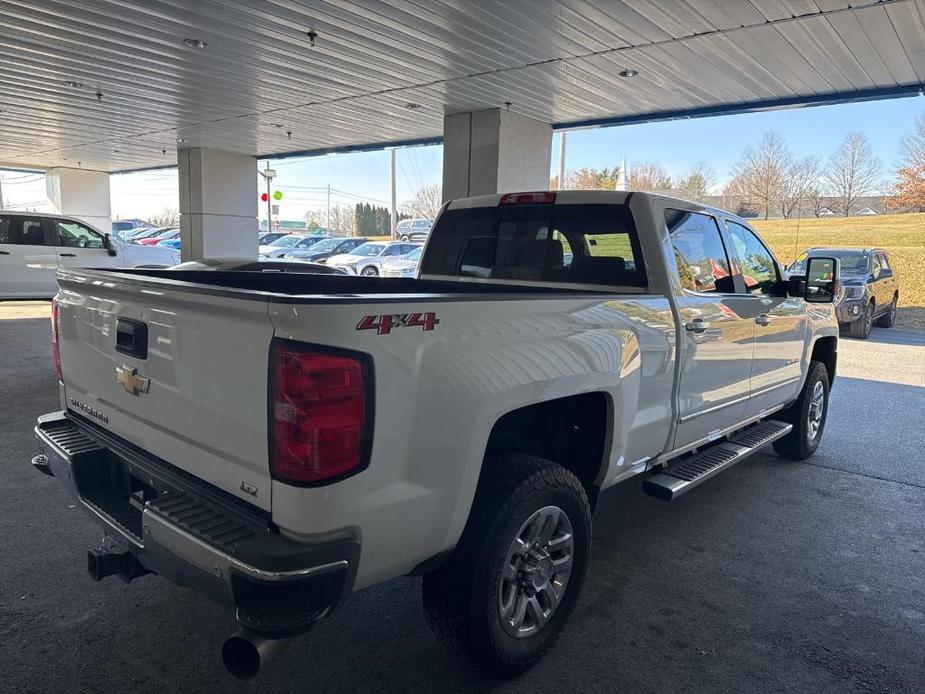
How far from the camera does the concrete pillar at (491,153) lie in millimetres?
11250

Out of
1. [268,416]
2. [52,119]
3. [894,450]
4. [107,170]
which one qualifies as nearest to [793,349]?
[894,450]

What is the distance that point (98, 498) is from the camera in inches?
105

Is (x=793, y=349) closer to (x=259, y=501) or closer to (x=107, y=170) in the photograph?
(x=259, y=501)

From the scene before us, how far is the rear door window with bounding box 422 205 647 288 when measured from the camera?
379cm

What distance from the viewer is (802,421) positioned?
561 centimetres

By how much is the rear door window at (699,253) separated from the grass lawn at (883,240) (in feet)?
48.3

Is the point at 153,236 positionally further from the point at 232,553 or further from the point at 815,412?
the point at 232,553

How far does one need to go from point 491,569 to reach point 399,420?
821mm

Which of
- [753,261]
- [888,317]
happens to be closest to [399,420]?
[753,261]

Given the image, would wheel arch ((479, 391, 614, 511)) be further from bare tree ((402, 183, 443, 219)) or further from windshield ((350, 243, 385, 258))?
bare tree ((402, 183, 443, 219))

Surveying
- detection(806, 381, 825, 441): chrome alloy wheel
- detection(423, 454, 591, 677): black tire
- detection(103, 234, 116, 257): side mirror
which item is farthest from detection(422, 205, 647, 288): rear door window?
detection(103, 234, 116, 257): side mirror

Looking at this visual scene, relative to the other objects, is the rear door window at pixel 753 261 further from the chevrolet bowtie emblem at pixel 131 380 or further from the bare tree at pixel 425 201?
the bare tree at pixel 425 201

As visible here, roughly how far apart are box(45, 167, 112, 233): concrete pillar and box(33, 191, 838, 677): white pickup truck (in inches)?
1036

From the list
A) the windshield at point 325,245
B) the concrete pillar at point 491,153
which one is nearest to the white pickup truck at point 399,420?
the concrete pillar at point 491,153
